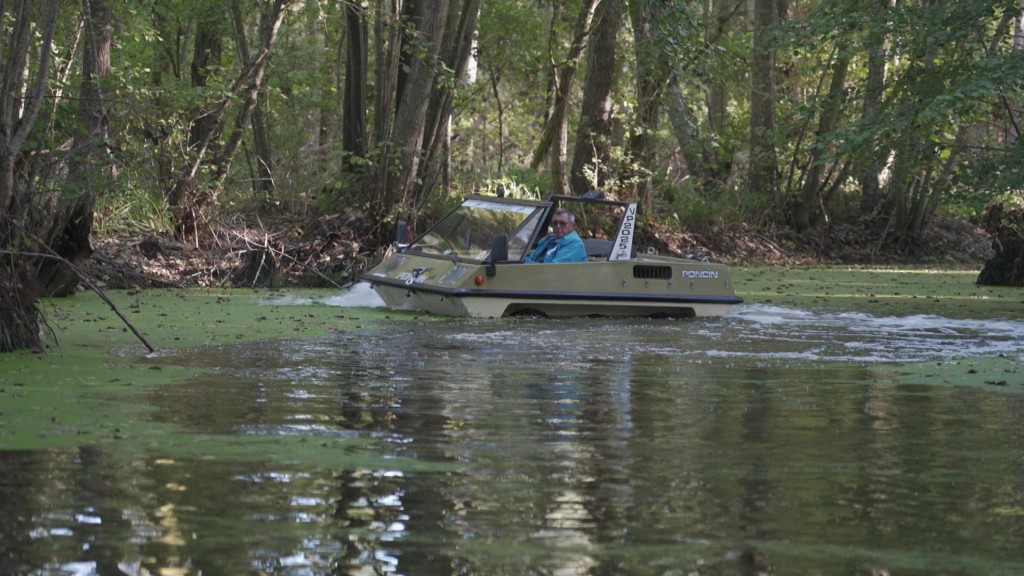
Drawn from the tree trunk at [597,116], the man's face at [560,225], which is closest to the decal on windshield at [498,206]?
the man's face at [560,225]

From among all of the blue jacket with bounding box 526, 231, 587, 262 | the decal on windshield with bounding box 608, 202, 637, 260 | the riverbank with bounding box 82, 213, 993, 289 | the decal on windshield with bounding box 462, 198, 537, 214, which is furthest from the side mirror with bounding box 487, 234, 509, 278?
the riverbank with bounding box 82, 213, 993, 289

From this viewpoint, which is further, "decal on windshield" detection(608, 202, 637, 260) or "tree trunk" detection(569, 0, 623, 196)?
"tree trunk" detection(569, 0, 623, 196)

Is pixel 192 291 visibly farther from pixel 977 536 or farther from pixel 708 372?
pixel 977 536

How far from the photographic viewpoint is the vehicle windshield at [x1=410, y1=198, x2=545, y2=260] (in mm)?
16141

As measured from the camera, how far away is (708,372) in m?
11.3

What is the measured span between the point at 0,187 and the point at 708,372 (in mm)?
5635

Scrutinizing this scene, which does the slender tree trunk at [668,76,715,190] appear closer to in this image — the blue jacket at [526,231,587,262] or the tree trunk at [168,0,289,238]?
the tree trunk at [168,0,289,238]

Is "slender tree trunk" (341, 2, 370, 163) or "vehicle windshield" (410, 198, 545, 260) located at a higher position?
"slender tree trunk" (341, 2, 370, 163)

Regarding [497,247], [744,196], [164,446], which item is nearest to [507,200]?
[497,247]

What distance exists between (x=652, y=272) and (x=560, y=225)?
4.18 ft

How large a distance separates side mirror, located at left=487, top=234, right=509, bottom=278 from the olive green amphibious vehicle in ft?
0.04

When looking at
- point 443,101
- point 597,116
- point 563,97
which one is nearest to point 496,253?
point 443,101

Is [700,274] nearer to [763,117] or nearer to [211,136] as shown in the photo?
[211,136]

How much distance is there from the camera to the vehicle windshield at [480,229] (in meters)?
16.1
